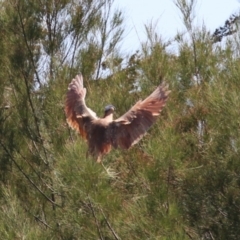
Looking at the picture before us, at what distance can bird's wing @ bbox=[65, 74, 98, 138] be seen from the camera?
3.02 metres

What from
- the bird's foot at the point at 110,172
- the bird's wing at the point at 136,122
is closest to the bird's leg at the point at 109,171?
the bird's foot at the point at 110,172

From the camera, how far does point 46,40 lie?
417 cm

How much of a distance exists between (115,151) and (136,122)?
0.21 m

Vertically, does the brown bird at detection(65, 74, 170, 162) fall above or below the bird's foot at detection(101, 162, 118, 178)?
above

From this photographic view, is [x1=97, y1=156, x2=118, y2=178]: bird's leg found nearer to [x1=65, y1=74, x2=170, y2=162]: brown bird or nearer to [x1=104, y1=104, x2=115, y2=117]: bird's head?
[x1=65, y1=74, x2=170, y2=162]: brown bird

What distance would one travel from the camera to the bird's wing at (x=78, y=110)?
9.92 feet

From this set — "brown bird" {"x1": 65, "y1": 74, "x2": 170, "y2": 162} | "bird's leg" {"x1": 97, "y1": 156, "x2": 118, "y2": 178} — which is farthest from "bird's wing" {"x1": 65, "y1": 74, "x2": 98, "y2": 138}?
"bird's leg" {"x1": 97, "y1": 156, "x2": 118, "y2": 178}

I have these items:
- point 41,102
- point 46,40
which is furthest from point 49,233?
point 46,40

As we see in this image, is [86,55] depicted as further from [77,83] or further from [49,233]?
[49,233]

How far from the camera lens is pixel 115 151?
3.11 meters

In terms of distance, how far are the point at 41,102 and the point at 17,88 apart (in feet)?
0.53

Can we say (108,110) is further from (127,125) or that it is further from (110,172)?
(110,172)

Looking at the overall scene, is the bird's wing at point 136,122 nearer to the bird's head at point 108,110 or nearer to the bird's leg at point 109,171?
the bird's head at point 108,110

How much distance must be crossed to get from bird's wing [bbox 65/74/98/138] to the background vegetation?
69 mm
